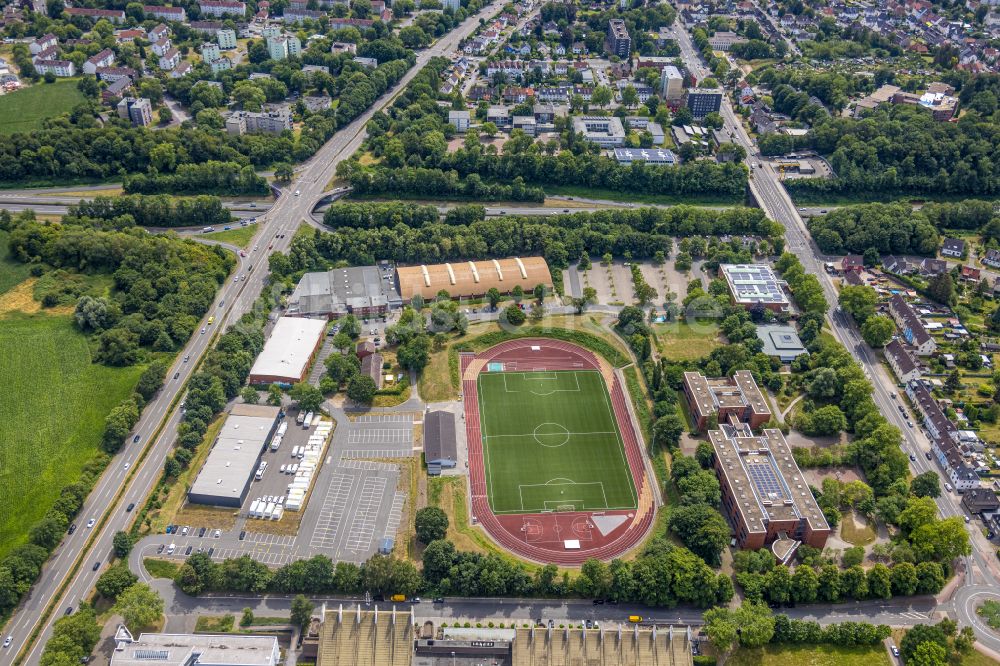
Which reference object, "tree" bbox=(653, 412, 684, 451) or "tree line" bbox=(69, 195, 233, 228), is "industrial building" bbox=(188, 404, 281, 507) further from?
"tree line" bbox=(69, 195, 233, 228)

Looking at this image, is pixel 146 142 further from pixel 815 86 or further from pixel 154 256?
pixel 815 86

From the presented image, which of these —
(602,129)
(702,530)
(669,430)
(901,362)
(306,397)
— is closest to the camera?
(702,530)

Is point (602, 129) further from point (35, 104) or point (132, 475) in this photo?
point (35, 104)

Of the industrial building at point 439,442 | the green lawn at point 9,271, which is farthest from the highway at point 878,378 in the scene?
the green lawn at point 9,271

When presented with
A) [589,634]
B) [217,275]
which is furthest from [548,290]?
[589,634]

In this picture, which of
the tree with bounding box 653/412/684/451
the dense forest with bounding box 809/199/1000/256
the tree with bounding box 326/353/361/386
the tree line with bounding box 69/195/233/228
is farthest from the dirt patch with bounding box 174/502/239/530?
the dense forest with bounding box 809/199/1000/256

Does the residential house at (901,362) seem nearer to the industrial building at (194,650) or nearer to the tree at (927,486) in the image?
the tree at (927,486)

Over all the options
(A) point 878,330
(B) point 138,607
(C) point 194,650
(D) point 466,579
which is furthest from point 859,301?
(B) point 138,607
